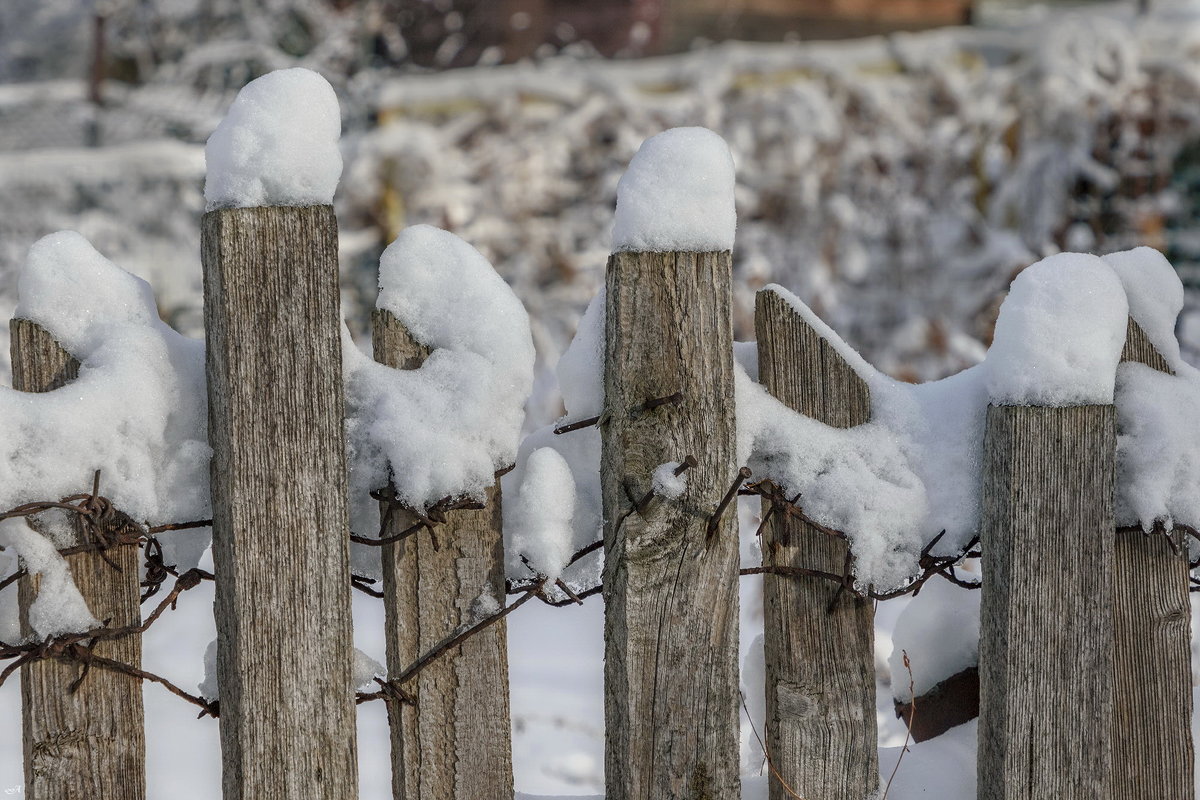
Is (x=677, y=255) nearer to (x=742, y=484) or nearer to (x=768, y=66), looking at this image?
(x=742, y=484)

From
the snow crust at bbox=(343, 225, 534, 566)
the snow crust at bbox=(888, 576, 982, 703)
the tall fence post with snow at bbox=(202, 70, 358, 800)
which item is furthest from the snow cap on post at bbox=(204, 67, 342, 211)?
the snow crust at bbox=(888, 576, 982, 703)

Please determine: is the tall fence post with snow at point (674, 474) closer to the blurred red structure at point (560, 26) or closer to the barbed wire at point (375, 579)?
the barbed wire at point (375, 579)

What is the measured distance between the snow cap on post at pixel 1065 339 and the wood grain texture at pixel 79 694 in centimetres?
116

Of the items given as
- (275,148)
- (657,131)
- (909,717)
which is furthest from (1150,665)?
(657,131)

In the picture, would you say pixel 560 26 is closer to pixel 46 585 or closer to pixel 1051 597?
pixel 1051 597

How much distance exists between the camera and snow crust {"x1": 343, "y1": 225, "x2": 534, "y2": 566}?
1.24m

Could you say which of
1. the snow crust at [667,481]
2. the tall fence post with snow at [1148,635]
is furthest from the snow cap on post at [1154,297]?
the snow crust at [667,481]

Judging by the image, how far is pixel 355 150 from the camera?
5625 mm

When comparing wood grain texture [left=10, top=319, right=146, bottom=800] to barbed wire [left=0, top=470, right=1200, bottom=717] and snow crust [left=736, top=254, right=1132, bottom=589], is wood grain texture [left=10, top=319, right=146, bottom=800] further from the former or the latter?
snow crust [left=736, top=254, right=1132, bottom=589]

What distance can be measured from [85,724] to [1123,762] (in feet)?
4.56

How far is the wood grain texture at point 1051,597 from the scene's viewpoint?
137 centimetres

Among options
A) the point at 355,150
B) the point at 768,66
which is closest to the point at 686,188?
the point at 355,150

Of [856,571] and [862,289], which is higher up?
[862,289]

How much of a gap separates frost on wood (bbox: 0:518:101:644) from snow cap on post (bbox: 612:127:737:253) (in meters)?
0.76
